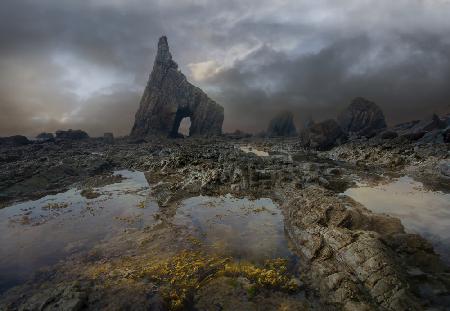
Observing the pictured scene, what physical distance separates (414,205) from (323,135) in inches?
2786

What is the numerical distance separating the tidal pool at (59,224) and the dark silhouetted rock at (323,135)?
67.8m

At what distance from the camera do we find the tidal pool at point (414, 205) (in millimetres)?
21781

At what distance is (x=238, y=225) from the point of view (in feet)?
83.7

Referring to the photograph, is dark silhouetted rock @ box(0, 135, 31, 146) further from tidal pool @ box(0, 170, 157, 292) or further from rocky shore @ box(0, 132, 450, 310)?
tidal pool @ box(0, 170, 157, 292)

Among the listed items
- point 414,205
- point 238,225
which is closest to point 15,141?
point 238,225

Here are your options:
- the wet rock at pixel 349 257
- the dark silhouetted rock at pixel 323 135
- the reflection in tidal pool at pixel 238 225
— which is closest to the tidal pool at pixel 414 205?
the wet rock at pixel 349 257

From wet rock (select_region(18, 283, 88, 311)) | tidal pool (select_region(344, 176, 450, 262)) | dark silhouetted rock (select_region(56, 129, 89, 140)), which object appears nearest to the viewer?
wet rock (select_region(18, 283, 88, 311))

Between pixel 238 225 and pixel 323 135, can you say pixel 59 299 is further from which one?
pixel 323 135

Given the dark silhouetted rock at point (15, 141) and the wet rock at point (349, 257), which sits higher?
the dark silhouetted rock at point (15, 141)

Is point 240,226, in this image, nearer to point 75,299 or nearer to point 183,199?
point 183,199

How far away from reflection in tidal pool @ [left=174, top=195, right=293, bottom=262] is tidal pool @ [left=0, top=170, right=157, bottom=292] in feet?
13.9

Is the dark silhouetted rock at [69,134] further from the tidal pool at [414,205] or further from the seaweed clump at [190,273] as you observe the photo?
the seaweed clump at [190,273]

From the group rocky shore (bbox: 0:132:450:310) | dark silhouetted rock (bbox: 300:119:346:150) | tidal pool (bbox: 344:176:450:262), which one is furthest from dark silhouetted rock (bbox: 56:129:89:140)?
tidal pool (bbox: 344:176:450:262)

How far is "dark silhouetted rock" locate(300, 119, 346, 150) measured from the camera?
97.4 m
